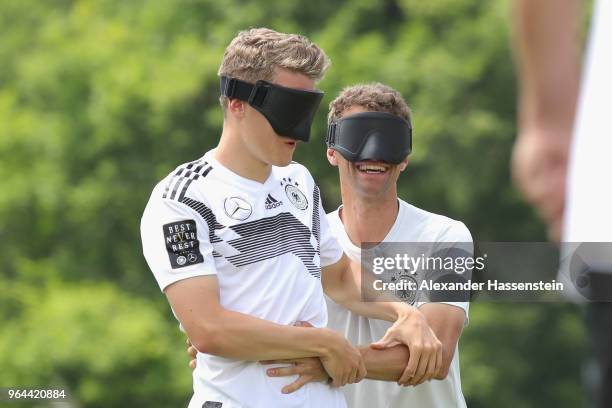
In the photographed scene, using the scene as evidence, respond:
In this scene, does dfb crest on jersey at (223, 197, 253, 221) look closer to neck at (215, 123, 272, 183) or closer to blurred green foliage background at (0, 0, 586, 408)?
neck at (215, 123, 272, 183)

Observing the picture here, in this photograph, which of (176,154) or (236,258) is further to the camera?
(176,154)

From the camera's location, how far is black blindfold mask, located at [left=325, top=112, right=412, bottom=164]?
4.15m

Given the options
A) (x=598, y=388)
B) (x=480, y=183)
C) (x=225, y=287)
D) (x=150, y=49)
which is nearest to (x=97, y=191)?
(x=150, y=49)

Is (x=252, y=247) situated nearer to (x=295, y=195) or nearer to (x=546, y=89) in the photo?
(x=295, y=195)

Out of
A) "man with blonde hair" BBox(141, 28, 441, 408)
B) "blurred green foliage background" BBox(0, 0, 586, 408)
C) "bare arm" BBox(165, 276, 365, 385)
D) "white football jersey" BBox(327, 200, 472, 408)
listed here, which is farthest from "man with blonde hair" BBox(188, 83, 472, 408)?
"blurred green foliage background" BBox(0, 0, 586, 408)

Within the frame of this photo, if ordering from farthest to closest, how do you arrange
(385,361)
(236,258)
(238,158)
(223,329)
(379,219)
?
1. (379,219)
2. (385,361)
3. (238,158)
4. (236,258)
5. (223,329)

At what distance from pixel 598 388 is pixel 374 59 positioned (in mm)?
12696

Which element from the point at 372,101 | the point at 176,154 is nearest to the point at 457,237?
the point at 372,101

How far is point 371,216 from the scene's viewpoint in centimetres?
423

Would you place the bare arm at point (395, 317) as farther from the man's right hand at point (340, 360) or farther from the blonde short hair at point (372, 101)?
the blonde short hair at point (372, 101)

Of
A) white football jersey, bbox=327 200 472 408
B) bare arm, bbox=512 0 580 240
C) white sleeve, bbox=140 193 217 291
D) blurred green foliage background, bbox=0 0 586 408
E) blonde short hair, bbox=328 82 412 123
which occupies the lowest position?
blurred green foliage background, bbox=0 0 586 408

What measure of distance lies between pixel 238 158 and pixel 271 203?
0.52ft

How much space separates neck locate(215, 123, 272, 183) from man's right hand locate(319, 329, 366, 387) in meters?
0.51

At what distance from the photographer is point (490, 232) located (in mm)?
15875
